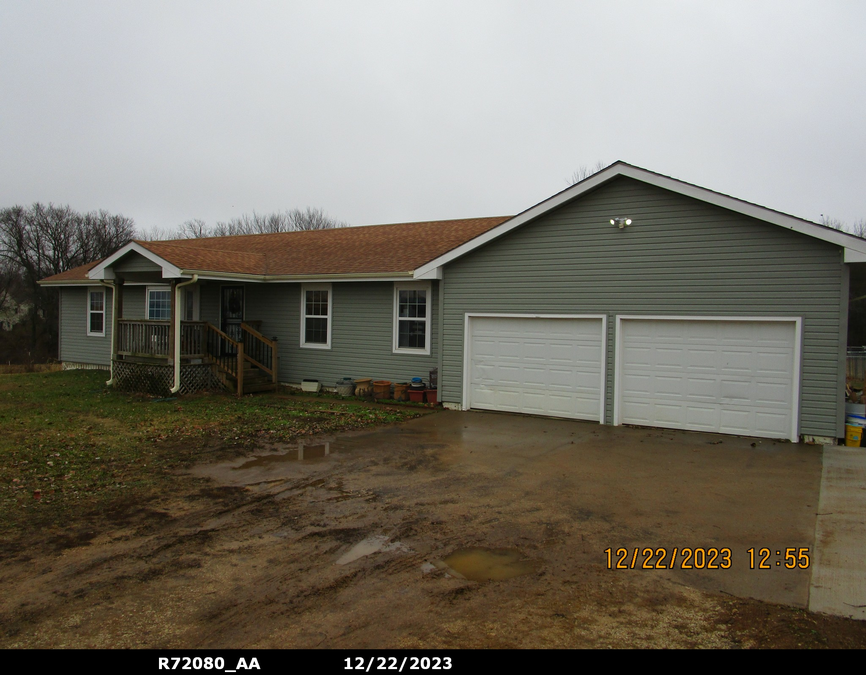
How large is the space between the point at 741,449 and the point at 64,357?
857 inches

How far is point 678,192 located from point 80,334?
1982 centimetres

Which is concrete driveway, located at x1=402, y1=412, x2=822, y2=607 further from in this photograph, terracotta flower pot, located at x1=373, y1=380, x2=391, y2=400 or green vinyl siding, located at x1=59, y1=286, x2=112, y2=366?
green vinyl siding, located at x1=59, y1=286, x2=112, y2=366

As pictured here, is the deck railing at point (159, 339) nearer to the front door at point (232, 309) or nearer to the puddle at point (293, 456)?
the front door at point (232, 309)

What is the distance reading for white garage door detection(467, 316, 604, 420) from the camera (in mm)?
11406

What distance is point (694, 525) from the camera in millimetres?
5828

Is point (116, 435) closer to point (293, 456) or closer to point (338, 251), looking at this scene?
point (293, 456)

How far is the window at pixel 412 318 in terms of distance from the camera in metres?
14.2

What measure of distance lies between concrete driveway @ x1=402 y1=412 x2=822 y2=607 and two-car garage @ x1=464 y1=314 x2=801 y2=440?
0.38 m

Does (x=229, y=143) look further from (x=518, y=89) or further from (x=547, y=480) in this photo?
(x=547, y=480)

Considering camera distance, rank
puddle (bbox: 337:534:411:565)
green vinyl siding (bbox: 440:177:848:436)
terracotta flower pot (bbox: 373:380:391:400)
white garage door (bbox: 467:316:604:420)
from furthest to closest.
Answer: terracotta flower pot (bbox: 373:380:391:400) → white garage door (bbox: 467:316:604:420) → green vinyl siding (bbox: 440:177:848:436) → puddle (bbox: 337:534:411:565)

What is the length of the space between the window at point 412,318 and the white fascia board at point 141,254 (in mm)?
5103

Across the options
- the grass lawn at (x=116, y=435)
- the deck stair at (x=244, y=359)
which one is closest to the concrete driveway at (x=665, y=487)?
the grass lawn at (x=116, y=435)

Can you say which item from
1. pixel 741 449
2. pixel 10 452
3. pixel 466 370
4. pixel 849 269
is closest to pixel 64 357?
pixel 10 452

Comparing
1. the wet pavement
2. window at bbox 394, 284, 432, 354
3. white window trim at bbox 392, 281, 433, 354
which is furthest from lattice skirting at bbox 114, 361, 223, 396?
the wet pavement
